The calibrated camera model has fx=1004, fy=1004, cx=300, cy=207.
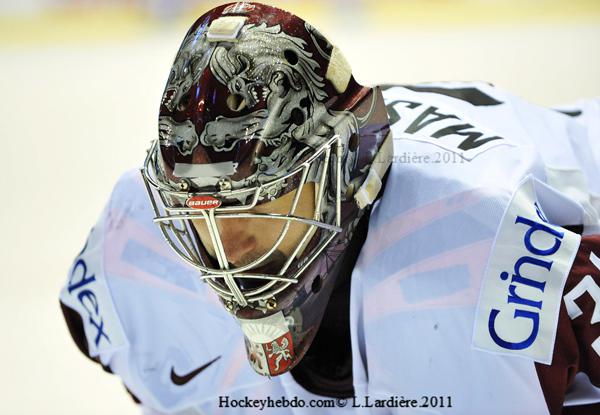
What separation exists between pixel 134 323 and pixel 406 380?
506 mm

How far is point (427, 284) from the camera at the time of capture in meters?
1.40

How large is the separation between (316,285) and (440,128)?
13.0 inches

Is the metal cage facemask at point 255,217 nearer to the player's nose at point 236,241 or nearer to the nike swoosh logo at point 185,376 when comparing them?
the player's nose at point 236,241

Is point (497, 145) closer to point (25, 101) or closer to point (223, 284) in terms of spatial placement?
point (223, 284)

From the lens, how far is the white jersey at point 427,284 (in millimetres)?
1345

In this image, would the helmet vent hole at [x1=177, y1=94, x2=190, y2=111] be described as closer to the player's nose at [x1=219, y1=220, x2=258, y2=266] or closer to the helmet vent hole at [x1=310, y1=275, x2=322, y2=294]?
the player's nose at [x1=219, y1=220, x2=258, y2=266]

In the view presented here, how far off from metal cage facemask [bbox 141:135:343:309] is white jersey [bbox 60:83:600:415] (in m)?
0.14

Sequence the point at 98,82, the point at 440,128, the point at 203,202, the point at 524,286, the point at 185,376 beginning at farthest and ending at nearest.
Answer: the point at 98,82
the point at 185,376
the point at 440,128
the point at 524,286
the point at 203,202

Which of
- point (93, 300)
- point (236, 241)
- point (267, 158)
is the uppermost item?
point (267, 158)

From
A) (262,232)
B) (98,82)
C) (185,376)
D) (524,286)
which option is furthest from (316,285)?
(98,82)

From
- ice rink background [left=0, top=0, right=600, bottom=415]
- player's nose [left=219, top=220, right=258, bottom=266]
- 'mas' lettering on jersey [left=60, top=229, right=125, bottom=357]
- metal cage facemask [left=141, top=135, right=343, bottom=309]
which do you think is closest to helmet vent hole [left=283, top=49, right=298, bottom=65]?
metal cage facemask [left=141, top=135, right=343, bottom=309]

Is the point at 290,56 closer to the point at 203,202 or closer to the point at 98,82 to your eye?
the point at 203,202

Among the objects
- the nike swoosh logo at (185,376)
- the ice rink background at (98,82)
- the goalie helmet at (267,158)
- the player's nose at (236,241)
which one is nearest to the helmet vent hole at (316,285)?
the goalie helmet at (267,158)

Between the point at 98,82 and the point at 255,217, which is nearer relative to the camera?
the point at 255,217
